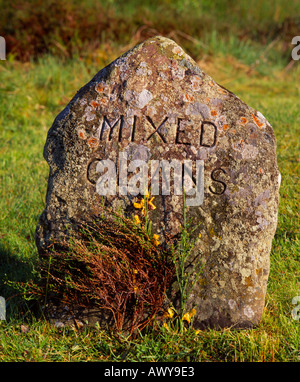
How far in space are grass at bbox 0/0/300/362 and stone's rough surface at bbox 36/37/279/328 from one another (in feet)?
0.79

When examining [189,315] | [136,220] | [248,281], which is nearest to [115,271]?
[136,220]

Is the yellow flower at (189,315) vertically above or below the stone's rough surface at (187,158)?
below

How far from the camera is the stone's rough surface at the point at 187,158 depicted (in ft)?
9.33

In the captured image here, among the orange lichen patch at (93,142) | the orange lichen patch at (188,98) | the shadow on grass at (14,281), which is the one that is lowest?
the shadow on grass at (14,281)

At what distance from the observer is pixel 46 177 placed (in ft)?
16.9

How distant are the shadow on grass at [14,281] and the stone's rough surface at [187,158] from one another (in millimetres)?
526

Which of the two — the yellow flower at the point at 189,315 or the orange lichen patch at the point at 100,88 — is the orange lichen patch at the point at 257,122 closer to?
the orange lichen patch at the point at 100,88

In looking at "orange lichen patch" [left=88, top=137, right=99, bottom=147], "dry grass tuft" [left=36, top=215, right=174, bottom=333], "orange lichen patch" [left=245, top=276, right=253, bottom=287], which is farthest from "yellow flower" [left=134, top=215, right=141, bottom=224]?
"orange lichen patch" [left=245, top=276, right=253, bottom=287]

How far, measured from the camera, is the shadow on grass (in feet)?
10.4

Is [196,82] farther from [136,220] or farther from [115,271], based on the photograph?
[115,271]

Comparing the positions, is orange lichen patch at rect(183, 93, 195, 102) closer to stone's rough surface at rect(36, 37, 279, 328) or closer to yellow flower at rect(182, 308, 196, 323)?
stone's rough surface at rect(36, 37, 279, 328)

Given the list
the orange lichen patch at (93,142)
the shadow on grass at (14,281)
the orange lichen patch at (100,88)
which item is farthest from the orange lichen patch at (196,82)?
the shadow on grass at (14,281)

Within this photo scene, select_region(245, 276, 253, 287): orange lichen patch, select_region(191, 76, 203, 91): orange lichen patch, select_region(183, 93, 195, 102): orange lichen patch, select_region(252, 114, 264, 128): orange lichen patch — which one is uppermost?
select_region(191, 76, 203, 91): orange lichen patch
